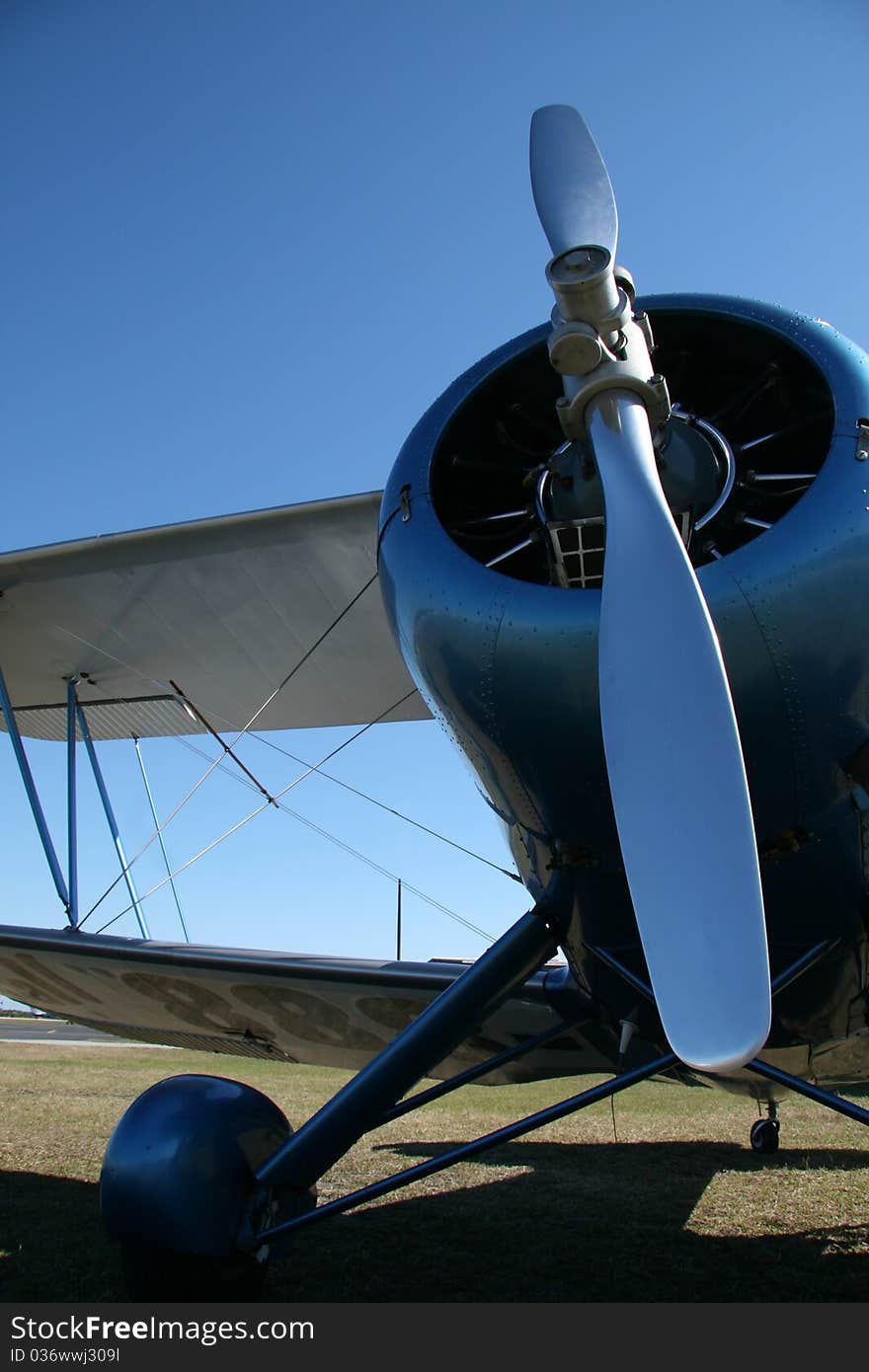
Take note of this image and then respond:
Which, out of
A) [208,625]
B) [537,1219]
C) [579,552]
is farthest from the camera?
[208,625]

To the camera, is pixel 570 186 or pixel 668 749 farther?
pixel 570 186

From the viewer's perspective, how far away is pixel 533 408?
13.3ft

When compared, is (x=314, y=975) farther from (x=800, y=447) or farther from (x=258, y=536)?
(x=800, y=447)

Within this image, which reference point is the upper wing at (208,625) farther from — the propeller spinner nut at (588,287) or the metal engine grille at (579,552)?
the propeller spinner nut at (588,287)

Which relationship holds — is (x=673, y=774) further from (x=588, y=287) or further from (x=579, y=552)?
(x=588, y=287)

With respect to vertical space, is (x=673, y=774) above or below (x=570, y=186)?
below

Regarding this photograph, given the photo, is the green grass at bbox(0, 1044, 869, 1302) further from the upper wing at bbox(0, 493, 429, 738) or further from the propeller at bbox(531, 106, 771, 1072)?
the upper wing at bbox(0, 493, 429, 738)

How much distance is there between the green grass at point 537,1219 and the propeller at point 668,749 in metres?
2.61

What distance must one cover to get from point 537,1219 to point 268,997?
2.23 metres

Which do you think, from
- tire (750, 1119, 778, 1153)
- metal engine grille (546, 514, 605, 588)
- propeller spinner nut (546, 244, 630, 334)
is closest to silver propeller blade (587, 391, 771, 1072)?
propeller spinner nut (546, 244, 630, 334)

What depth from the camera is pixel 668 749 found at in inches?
105

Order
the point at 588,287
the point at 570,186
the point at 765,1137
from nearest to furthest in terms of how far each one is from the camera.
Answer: the point at 588,287
the point at 570,186
the point at 765,1137

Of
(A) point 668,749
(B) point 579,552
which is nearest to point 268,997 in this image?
(B) point 579,552
